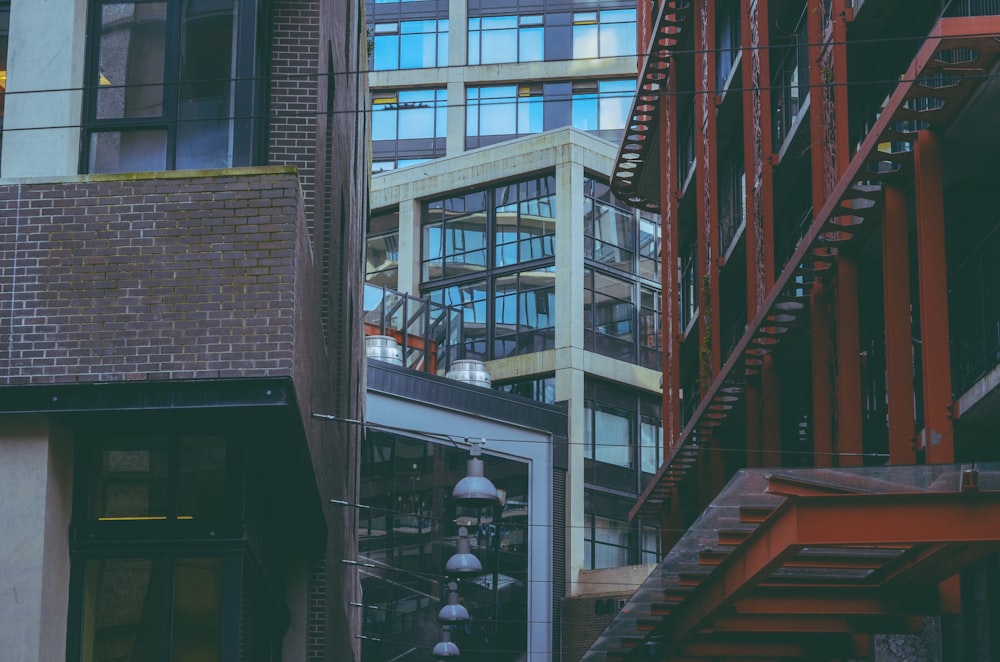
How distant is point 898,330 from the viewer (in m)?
19.0

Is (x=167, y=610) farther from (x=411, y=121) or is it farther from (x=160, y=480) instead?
(x=411, y=121)

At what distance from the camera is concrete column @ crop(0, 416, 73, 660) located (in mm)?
11828

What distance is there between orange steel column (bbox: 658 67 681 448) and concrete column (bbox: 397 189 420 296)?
25.6 metres

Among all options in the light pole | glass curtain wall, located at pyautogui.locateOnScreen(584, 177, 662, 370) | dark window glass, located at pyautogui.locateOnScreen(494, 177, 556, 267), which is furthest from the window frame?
dark window glass, located at pyautogui.locateOnScreen(494, 177, 556, 267)

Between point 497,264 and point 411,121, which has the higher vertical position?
point 411,121

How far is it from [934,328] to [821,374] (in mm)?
5847

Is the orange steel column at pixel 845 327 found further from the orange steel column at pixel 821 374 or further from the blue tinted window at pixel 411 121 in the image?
the blue tinted window at pixel 411 121

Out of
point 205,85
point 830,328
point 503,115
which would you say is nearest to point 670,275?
point 830,328

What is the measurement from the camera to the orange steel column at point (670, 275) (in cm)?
3747

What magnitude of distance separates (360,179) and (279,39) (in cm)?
1163

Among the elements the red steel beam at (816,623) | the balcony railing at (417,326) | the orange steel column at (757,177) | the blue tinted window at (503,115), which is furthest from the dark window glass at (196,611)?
the blue tinted window at (503,115)

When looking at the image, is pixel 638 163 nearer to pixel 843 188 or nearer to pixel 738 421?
pixel 738 421

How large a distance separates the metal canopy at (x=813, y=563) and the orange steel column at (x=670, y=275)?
43.9 feet

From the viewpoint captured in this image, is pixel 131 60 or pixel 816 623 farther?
pixel 816 623
